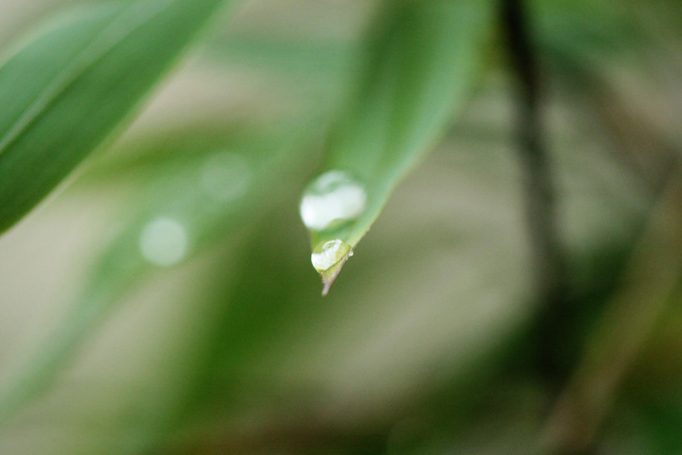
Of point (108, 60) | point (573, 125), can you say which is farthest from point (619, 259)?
point (108, 60)

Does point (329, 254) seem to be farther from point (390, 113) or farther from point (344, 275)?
point (344, 275)

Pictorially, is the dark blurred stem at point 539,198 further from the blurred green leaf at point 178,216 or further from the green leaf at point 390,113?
the blurred green leaf at point 178,216

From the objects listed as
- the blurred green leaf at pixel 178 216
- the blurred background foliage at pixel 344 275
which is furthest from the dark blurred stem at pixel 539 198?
the blurred green leaf at pixel 178 216

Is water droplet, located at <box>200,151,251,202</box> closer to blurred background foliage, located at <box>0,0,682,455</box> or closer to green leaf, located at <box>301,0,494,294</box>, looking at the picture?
blurred background foliage, located at <box>0,0,682,455</box>

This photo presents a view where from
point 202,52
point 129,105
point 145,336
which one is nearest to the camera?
point 129,105

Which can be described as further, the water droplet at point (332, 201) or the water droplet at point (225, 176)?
the water droplet at point (225, 176)

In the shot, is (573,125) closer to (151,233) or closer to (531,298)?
(531,298)

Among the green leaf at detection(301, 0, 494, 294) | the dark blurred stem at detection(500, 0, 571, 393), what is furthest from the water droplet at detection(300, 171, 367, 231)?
the dark blurred stem at detection(500, 0, 571, 393)
